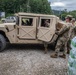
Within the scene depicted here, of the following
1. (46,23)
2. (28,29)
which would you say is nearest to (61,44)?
(46,23)

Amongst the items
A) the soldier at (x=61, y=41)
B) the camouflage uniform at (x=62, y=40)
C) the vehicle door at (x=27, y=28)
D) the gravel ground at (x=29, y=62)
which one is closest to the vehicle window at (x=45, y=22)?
the vehicle door at (x=27, y=28)

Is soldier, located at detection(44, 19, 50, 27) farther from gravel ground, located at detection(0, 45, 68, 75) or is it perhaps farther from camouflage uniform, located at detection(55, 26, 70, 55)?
gravel ground, located at detection(0, 45, 68, 75)

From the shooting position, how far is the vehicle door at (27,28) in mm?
9461

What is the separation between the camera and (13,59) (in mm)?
8406

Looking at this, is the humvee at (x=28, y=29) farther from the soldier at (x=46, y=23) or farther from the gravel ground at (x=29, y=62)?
the gravel ground at (x=29, y=62)

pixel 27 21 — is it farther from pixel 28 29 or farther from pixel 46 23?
pixel 46 23

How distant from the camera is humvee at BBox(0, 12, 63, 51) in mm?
9406

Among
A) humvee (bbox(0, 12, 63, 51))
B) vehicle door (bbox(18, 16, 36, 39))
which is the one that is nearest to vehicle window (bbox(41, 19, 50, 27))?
humvee (bbox(0, 12, 63, 51))

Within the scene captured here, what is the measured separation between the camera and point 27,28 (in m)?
9.46

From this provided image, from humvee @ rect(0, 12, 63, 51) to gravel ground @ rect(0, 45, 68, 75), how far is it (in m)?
0.54

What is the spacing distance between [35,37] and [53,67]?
7.54ft

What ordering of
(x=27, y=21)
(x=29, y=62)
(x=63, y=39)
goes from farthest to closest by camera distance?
(x=27, y=21) < (x=63, y=39) < (x=29, y=62)

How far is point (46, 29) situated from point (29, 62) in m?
1.88

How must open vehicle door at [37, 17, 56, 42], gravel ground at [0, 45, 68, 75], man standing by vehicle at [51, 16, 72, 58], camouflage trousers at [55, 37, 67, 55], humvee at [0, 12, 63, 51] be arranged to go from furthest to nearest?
humvee at [0, 12, 63, 51] < open vehicle door at [37, 17, 56, 42] < camouflage trousers at [55, 37, 67, 55] < man standing by vehicle at [51, 16, 72, 58] < gravel ground at [0, 45, 68, 75]
